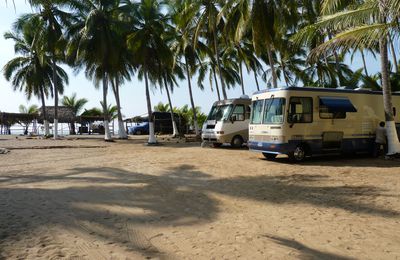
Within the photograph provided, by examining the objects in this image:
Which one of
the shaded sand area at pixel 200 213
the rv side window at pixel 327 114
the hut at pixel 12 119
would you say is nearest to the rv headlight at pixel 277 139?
the shaded sand area at pixel 200 213

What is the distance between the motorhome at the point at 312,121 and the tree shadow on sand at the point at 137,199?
2.73m

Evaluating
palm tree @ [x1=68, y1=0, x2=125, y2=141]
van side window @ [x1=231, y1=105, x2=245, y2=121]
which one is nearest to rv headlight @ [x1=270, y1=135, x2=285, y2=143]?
van side window @ [x1=231, y1=105, x2=245, y2=121]

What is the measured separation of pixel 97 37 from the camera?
24438mm

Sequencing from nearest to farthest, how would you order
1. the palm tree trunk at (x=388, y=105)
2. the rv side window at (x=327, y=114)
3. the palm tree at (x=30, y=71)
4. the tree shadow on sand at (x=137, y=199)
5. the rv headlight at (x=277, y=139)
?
1. the tree shadow on sand at (x=137, y=199)
2. the rv headlight at (x=277, y=139)
3. the rv side window at (x=327, y=114)
4. the palm tree trunk at (x=388, y=105)
5. the palm tree at (x=30, y=71)

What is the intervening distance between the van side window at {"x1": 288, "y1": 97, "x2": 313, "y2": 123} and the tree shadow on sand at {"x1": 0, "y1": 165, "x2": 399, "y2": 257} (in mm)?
2899

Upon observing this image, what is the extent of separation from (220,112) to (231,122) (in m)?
0.86

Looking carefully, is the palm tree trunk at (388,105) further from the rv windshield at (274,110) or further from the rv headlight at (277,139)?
the rv headlight at (277,139)

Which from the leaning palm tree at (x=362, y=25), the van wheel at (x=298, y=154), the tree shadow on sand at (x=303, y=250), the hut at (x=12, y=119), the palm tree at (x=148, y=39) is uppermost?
the palm tree at (x=148, y=39)

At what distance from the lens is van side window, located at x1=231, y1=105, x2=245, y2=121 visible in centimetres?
1861

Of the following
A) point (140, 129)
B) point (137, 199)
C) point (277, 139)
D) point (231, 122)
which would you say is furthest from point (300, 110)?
point (140, 129)

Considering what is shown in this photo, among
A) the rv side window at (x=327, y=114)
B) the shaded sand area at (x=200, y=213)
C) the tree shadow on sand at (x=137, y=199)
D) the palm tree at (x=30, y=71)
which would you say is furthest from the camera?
the palm tree at (x=30, y=71)

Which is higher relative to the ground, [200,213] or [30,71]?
[30,71]

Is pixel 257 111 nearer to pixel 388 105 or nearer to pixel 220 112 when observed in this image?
pixel 388 105

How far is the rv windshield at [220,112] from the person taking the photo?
18.7 m
